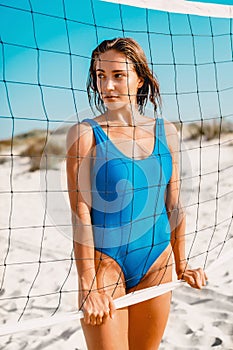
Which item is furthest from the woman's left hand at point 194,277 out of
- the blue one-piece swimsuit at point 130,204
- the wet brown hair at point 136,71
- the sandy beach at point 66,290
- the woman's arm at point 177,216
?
the wet brown hair at point 136,71

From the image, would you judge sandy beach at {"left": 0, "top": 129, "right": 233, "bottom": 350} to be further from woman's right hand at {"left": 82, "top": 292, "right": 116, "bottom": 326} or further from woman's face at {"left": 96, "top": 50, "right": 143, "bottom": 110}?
woman's face at {"left": 96, "top": 50, "right": 143, "bottom": 110}

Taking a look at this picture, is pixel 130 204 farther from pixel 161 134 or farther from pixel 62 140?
pixel 62 140

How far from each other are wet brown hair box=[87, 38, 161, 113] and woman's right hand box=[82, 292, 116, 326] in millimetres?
524

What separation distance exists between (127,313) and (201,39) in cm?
1148

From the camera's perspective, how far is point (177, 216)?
169cm

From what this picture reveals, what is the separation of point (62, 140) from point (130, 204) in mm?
6306

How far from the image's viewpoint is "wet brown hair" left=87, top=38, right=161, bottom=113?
162 centimetres

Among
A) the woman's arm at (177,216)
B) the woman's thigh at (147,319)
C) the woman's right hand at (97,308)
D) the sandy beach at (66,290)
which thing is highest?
the woman's arm at (177,216)

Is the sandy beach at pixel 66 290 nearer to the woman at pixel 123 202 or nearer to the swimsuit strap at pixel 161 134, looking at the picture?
the woman at pixel 123 202

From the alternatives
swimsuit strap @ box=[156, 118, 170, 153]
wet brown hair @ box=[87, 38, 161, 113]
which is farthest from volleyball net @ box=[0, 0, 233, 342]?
swimsuit strap @ box=[156, 118, 170, 153]

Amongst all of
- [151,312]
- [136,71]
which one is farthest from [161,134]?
[151,312]

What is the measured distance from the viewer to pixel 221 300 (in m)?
3.14

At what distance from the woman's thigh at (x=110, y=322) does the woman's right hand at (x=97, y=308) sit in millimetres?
28

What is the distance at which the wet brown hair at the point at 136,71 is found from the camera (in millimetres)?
1618
